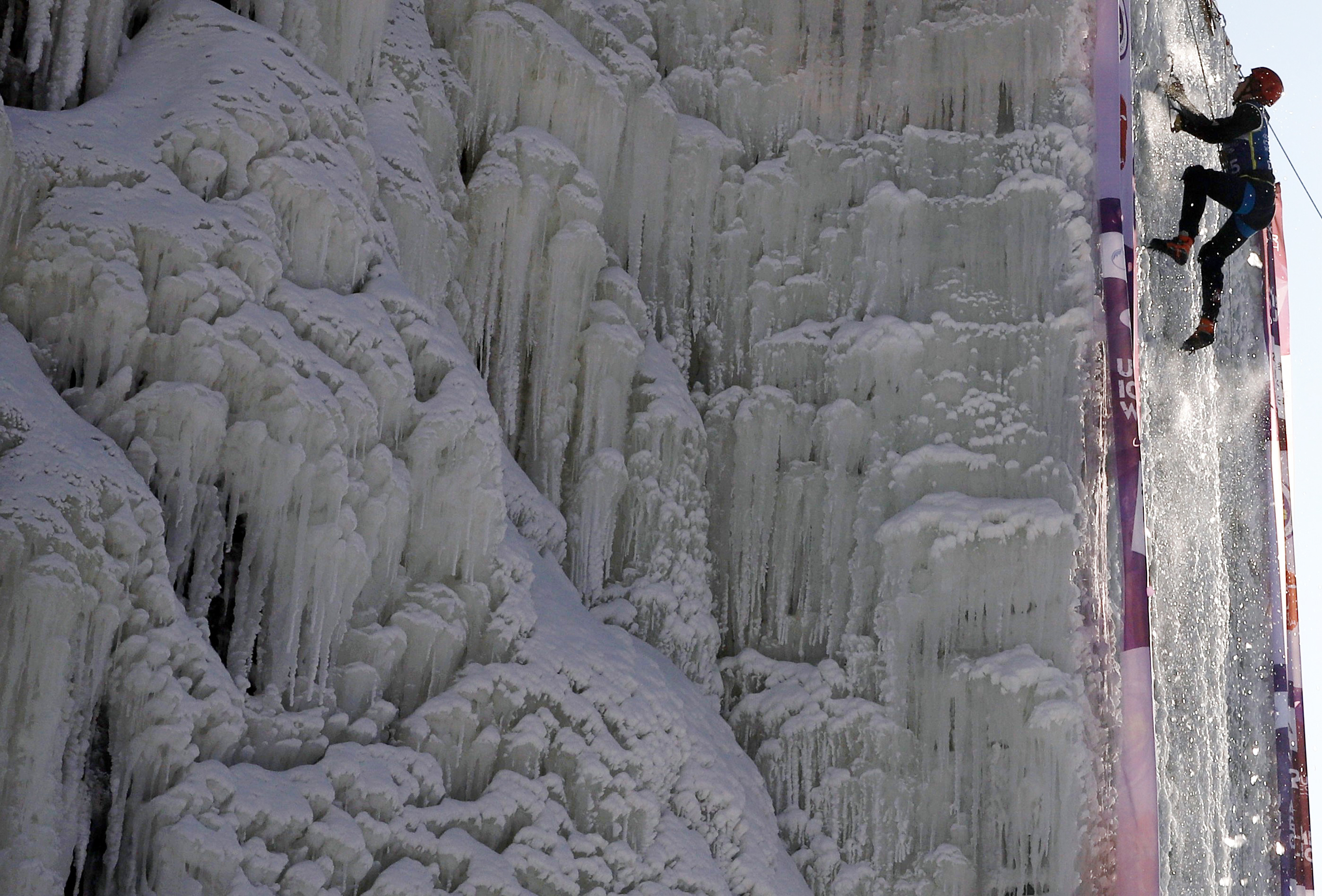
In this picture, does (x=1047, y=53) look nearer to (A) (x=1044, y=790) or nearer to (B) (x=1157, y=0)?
(B) (x=1157, y=0)

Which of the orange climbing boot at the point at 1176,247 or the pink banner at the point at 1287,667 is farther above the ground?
the orange climbing boot at the point at 1176,247

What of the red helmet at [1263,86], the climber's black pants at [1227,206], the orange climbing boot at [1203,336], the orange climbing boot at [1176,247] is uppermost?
the red helmet at [1263,86]

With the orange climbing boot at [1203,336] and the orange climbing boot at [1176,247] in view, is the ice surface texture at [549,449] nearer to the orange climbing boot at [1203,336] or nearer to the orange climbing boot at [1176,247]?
the orange climbing boot at [1176,247]

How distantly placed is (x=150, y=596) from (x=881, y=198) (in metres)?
4.27

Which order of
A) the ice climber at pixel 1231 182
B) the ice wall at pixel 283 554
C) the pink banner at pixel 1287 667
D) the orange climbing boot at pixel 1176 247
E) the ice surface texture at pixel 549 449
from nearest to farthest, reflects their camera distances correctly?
the ice wall at pixel 283 554 < the ice surface texture at pixel 549 449 < the orange climbing boot at pixel 1176 247 < the ice climber at pixel 1231 182 < the pink banner at pixel 1287 667

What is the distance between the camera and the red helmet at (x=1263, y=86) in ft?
25.7

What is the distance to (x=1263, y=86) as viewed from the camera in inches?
309

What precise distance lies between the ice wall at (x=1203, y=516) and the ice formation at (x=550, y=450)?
109 centimetres

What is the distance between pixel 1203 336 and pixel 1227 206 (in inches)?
30.8

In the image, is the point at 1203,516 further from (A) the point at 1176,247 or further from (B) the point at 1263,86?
(B) the point at 1263,86

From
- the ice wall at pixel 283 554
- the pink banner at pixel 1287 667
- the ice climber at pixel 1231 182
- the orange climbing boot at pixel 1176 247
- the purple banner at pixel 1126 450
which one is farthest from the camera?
the pink banner at pixel 1287 667

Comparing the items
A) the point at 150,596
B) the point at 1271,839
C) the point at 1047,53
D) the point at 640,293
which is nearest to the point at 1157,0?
the point at 1047,53

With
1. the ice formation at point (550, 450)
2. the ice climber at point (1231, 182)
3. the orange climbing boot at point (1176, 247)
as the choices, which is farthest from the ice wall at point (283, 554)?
the ice climber at point (1231, 182)

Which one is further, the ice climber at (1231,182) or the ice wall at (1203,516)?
the ice climber at (1231,182)
